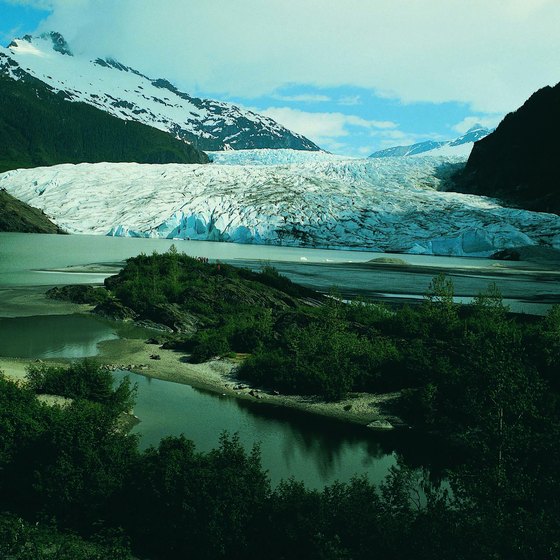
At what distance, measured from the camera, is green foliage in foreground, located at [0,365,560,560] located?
280 inches

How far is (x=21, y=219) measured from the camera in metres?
→ 89.9

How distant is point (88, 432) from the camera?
931 cm

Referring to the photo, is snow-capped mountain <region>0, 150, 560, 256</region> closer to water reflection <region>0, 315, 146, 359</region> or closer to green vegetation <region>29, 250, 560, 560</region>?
water reflection <region>0, 315, 146, 359</region>

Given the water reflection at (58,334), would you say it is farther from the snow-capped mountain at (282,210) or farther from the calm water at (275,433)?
the snow-capped mountain at (282,210)

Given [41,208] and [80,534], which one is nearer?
[80,534]

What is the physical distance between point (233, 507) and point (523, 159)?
416 feet

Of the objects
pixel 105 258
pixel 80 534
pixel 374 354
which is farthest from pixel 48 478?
pixel 105 258

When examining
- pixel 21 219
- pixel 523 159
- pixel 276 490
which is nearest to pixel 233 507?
pixel 276 490

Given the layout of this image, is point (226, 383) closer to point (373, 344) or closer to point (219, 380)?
point (219, 380)

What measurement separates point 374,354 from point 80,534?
10.8 m

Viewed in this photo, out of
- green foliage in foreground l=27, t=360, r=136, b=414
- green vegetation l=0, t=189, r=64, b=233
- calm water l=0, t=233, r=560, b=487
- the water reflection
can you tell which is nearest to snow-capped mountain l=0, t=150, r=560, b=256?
green vegetation l=0, t=189, r=64, b=233

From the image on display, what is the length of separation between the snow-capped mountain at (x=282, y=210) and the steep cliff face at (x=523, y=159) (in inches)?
783

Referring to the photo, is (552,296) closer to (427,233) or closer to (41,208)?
(427,233)

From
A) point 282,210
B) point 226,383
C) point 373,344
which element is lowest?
point 226,383
